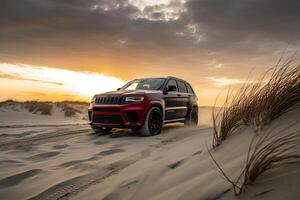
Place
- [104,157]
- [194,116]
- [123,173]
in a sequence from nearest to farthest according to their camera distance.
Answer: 1. [123,173]
2. [104,157]
3. [194,116]

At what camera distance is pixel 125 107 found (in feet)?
28.5

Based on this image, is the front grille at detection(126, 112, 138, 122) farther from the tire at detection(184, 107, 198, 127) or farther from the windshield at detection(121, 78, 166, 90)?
the tire at detection(184, 107, 198, 127)

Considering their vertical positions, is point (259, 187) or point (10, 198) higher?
point (259, 187)

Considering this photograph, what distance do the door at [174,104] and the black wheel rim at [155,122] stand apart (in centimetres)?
51

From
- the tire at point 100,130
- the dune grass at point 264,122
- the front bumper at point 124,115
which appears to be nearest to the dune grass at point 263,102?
the dune grass at point 264,122

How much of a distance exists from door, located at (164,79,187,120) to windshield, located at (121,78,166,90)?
281 millimetres

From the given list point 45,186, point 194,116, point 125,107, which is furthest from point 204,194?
point 194,116

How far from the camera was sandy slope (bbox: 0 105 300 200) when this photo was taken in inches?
92.6

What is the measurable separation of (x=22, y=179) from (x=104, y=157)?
62.4 inches

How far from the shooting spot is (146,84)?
33.2 feet

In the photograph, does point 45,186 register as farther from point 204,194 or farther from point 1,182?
point 204,194

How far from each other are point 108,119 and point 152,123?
117 centimetres

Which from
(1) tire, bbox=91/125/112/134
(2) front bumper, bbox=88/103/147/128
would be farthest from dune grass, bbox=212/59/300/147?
(1) tire, bbox=91/125/112/134

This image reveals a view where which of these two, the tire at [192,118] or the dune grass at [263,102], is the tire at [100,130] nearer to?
the tire at [192,118]
